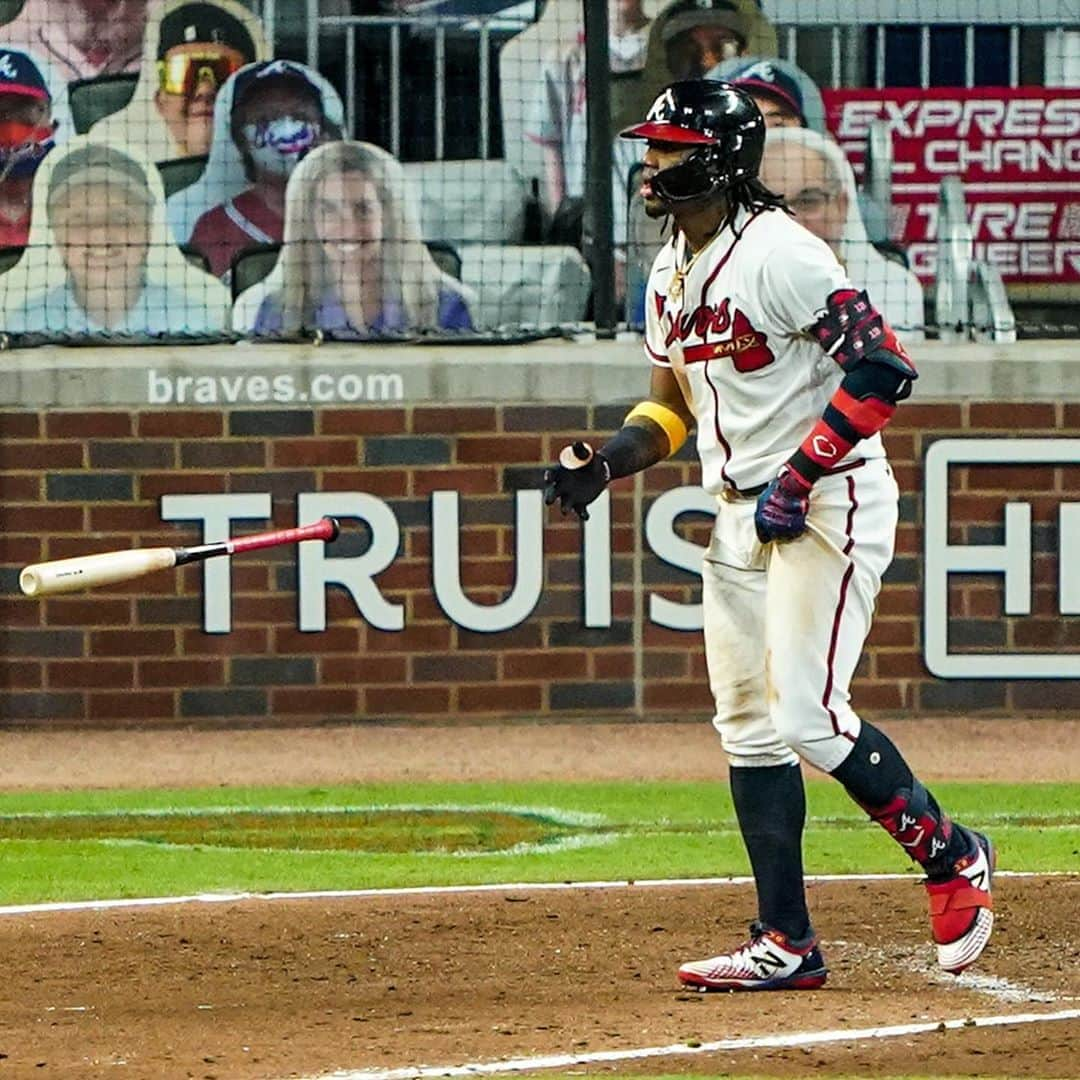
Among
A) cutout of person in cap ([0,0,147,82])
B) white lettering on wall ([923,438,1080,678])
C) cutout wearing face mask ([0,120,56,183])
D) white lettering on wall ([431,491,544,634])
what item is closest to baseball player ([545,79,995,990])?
white lettering on wall ([431,491,544,634])

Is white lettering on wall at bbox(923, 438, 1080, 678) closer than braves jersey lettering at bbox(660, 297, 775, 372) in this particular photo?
Result: No

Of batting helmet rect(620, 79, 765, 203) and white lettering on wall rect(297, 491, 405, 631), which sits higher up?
batting helmet rect(620, 79, 765, 203)

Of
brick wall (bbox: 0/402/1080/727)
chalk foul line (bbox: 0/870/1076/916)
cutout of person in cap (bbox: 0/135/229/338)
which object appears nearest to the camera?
chalk foul line (bbox: 0/870/1076/916)

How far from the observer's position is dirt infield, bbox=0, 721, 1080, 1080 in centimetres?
507

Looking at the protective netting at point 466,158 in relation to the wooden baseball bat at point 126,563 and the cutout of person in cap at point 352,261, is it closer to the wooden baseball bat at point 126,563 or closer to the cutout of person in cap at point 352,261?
the cutout of person in cap at point 352,261

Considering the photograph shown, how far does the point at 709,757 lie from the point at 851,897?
328 centimetres

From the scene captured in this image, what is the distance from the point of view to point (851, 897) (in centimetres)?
710

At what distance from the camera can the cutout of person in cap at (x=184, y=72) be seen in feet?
39.0

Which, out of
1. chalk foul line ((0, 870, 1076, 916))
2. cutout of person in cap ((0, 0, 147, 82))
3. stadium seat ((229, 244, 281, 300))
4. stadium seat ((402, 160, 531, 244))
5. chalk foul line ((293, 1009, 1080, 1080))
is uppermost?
cutout of person in cap ((0, 0, 147, 82))

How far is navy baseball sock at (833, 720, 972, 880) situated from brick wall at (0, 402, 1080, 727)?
17.6 ft

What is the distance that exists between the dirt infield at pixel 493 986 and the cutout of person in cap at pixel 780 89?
5.50 meters

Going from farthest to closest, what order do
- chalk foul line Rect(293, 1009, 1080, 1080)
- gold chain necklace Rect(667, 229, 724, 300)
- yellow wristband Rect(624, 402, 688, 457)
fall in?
yellow wristband Rect(624, 402, 688, 457) < gold chain necklace Rect(667, 229, 724, 300) < chalk foul line Rect(293, 1009, 1080, 1080)

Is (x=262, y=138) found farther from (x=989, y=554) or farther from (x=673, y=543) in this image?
(x=989, y=554)

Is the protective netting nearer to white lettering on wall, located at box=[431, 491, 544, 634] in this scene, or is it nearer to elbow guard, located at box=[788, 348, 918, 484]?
white lettering on wall, located at box=[431, 491, 544, 634]
